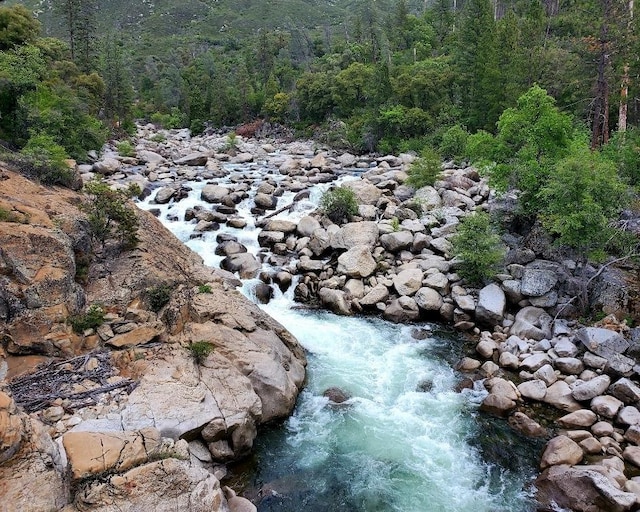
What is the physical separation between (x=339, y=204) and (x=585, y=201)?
12.4 m

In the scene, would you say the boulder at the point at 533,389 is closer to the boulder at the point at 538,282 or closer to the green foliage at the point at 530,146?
the boulder at the point at 538,282

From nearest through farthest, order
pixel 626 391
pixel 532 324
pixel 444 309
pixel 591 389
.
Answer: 1. pixel 626 391
2. pixel 591 389
3. pixel 532 324
4. pixel 444 309

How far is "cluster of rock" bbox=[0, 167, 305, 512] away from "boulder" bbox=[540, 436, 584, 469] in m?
6.61

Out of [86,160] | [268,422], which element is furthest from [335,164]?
[268,422]

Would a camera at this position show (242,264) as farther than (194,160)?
No

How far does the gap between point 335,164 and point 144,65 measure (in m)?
84.3

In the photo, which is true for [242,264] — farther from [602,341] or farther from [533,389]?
[602,341]

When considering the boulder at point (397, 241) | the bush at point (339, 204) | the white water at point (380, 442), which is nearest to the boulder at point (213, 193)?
the bush at point (339, 204)

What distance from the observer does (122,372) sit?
11.2 metres

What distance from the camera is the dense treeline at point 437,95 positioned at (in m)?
18.5

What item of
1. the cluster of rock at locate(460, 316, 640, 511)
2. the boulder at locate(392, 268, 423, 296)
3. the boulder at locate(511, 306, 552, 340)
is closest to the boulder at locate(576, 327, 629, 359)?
the cluster of rock at locate(460, 316, 640, 511)

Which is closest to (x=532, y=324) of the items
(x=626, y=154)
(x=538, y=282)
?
(x=538, y=282)

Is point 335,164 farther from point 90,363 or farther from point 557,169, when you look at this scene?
point 90,363

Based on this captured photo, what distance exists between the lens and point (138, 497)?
278 inches
